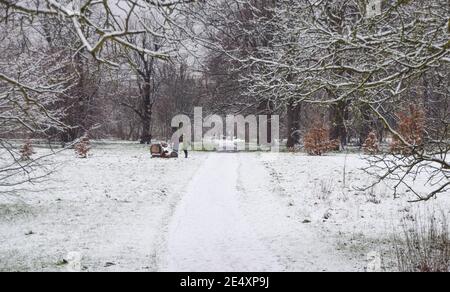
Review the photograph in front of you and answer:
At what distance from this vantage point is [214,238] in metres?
7.25

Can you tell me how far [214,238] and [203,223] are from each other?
3.72 feet

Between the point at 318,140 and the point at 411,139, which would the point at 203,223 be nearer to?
the point at 411,139

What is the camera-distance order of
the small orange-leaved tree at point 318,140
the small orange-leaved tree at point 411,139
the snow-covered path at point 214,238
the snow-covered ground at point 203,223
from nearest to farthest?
the small orange-leaved tree at point 411,139, the snow-covered path at point 214,238, the snow-covered ground at point 203,223, the small orange-leaved tree at point 318,140

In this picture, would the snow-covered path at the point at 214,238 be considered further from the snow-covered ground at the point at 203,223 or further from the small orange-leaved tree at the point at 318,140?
the small orange-leaved tree at the point at 318,140

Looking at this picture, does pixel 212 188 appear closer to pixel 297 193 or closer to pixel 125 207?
pixel 297 193

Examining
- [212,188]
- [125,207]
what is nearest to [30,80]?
[125,207]

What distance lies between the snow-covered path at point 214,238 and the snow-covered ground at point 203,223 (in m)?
0.02

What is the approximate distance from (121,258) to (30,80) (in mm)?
5163

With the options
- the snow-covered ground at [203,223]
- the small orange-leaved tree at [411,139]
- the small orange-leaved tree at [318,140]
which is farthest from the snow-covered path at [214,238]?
the small orange-leaved tree at [318,140]

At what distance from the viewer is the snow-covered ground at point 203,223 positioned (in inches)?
241
